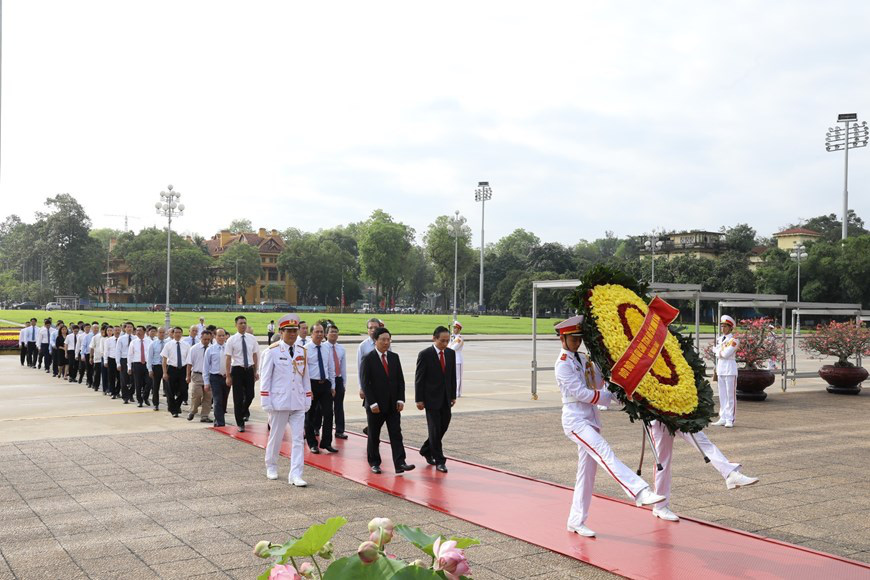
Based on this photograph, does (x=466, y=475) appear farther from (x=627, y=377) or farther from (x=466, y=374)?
(x=466, y=374)

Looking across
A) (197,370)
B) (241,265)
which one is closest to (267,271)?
(241,265)

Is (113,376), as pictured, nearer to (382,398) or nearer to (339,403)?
(339,403)

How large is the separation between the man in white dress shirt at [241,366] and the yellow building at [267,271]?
10110cm

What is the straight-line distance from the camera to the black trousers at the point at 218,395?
43.4 feet

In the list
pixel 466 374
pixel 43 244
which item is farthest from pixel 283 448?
pixel 43 244

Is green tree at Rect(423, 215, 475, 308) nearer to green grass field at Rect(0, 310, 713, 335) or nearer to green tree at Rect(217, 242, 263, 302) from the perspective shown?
green tree at Rect(217, 242, 263, 302)

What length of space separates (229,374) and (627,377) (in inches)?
331

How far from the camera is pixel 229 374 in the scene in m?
13.1

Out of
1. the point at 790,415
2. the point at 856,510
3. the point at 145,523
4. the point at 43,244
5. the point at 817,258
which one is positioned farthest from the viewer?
the point at 43,244

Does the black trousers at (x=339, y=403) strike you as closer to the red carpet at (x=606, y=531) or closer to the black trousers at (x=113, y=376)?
the red carpet at (x=606, y=531)

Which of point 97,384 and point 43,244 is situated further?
point 43,244

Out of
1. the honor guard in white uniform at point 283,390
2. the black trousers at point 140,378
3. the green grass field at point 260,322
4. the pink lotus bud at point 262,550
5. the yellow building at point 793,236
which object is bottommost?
the green grass field at point 260,322

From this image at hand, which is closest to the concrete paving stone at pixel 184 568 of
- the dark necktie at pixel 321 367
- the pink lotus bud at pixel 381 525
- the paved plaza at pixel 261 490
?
the paved plaza at pixel 261 490

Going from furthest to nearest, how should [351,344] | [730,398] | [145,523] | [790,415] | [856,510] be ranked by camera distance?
[351,344] → [790,415] → [730,398] → [856,510] → [145,523]
